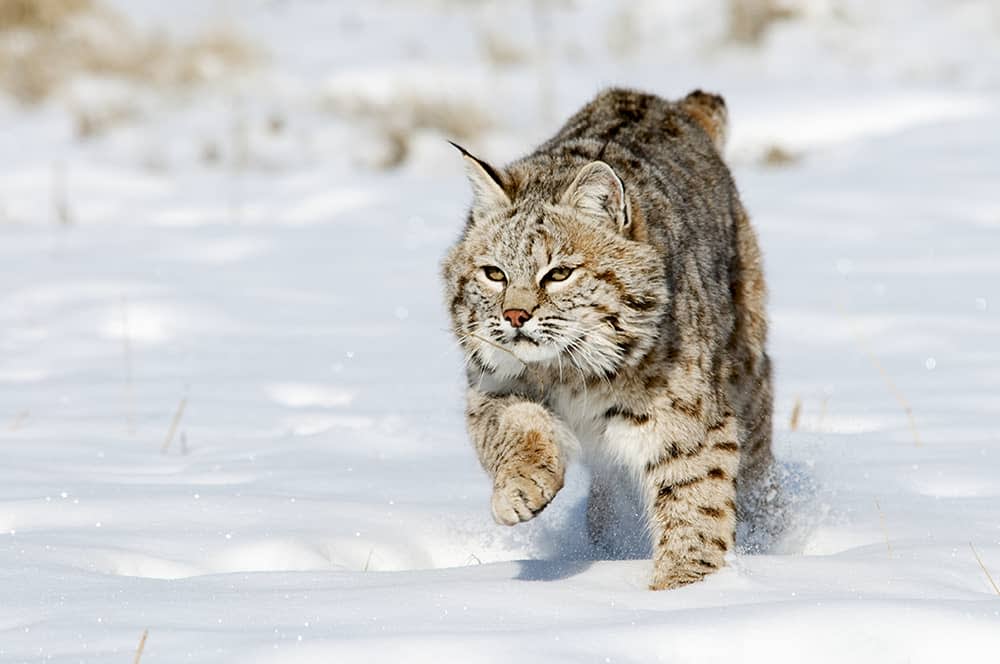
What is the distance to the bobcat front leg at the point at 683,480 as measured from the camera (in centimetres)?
349

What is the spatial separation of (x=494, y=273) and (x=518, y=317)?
0.22 m

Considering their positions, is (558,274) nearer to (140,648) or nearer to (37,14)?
(140,648)

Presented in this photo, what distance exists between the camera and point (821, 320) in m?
6.51

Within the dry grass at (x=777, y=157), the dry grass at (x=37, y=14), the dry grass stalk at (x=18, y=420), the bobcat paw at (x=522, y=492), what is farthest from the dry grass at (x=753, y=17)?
the bobcat paw at (x=522, y=492)

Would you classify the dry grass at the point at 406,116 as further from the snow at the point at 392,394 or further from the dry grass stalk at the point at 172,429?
the dry grass stalk at the point at 172,429

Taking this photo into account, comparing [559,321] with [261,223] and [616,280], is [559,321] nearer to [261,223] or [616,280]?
[616,280]

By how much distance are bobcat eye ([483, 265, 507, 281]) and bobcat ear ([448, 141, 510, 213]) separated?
0.69ft

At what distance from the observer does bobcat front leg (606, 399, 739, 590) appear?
11.5 ft

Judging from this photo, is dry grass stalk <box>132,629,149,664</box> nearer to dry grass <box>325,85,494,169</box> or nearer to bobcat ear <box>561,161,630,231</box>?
bobcat ear <box>561,161,630,231</box>

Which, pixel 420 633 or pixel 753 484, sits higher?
pixel 420 633

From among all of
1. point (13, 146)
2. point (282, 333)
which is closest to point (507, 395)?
point (282, 333)

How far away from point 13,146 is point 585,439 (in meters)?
9.67

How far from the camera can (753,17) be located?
53.7 ft

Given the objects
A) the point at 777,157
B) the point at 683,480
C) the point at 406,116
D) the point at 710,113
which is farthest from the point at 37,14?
the point at 683,480
